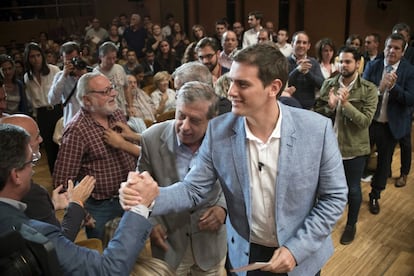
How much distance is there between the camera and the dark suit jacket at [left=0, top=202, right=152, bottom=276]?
121cm

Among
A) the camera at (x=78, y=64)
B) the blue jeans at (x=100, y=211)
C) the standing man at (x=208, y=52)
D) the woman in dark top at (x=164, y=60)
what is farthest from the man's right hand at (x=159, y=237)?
the woman in dark top at (x=164, y=60)

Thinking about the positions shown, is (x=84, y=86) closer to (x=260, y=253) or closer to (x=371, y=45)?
(x=260, y=253)

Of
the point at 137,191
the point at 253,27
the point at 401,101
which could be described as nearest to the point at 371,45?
the point at 401,101

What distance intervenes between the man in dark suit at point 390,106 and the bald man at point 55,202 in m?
2.58

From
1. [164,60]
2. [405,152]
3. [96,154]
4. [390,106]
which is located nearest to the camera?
[96,154]

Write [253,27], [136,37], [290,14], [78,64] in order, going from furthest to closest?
[290,14] < [136,37] < [253,27] < [78,64]

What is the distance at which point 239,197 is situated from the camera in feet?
4.93

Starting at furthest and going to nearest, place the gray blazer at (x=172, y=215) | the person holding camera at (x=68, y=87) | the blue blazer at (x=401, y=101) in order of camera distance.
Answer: the blue blazer at (x=401, y=101)
the person holding camera at (x=68, y=87)
the gray blazer at (x=172, y=215)

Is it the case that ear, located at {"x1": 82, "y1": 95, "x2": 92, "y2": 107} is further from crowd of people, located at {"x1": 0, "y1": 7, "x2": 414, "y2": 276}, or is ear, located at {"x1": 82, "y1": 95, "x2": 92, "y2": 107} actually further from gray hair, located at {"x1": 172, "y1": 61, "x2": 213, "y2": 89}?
gray hair, located at {"x1": 172, "y1": 61, "x2": 213, "y2": 89}

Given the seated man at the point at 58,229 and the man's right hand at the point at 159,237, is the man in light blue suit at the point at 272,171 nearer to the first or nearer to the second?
the seated man at the point at 58,229

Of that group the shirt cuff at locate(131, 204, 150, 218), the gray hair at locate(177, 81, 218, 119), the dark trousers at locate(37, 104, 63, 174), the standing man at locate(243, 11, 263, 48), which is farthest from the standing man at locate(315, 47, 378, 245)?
the standing man at locate(243, 11, 263, 48)

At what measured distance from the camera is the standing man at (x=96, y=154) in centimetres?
211

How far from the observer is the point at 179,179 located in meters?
1.85

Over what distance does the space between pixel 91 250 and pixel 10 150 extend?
40 cm
